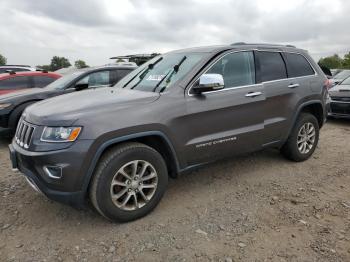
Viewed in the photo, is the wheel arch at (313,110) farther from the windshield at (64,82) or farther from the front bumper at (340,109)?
the windshield at (64,82)

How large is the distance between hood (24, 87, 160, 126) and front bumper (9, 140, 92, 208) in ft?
0.87

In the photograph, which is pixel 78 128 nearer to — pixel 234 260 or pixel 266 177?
pixel 234 260

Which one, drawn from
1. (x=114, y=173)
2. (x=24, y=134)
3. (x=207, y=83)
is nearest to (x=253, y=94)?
(x=207, y=83)

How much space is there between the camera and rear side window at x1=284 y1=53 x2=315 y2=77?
471cm

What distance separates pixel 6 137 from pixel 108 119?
15.5 ft

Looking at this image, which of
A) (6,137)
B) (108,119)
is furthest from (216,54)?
(6,137)

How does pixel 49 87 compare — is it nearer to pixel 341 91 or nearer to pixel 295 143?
pixel 295 143

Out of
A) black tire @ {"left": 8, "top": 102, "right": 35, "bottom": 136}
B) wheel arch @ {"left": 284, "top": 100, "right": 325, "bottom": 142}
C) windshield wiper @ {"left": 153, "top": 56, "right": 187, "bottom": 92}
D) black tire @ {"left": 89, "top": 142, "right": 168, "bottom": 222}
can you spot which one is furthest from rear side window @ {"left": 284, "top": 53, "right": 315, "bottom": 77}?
black tire @ {"left": 8, "top": 102, "right": 35, "bottom": 136}

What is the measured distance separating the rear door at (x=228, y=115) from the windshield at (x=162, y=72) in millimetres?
285

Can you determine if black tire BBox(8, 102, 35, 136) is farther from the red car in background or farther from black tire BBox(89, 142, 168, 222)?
black tire BBox(89, 142, 168, 222)

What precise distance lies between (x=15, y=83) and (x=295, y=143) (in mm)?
6477

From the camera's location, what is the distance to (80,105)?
125 inches

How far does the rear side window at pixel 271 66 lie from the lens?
14.2 feet

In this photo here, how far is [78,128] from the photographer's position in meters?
2.90
